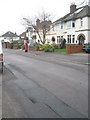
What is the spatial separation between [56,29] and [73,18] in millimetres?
7473

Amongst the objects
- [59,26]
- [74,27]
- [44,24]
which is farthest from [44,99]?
[59,26]

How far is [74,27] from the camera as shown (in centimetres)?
3306

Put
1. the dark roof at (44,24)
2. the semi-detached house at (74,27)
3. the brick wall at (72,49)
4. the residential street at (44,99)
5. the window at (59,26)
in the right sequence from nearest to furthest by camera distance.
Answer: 1. the residential street at (44,99)
2. the brick wall at (72,49)
3. the semi-detached house at (74,27)
4. the dark roof at (44,24)
5. the window at (59,26)

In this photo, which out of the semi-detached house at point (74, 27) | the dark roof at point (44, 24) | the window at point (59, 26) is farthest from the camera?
the window at point (59, 26)

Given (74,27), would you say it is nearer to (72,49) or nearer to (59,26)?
(59,26)

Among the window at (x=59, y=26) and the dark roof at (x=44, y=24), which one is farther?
the window at (x=59, y=26)

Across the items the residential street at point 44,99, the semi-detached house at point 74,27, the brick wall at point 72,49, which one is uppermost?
the semi-detached house at point 74,27

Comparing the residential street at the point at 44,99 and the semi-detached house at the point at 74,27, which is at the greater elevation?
the semi-detached house at the point at 74,27

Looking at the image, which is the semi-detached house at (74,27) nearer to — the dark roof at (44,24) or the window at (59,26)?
the window at (59,26)

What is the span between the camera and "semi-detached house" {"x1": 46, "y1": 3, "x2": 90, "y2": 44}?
29.7 meters

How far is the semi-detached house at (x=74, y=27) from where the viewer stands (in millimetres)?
29656

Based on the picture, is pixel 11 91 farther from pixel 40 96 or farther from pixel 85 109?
pixel 85 109

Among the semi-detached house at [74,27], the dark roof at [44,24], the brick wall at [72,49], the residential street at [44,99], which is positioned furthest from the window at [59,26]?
the residential street at [44,99]

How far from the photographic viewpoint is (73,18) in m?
32.5
